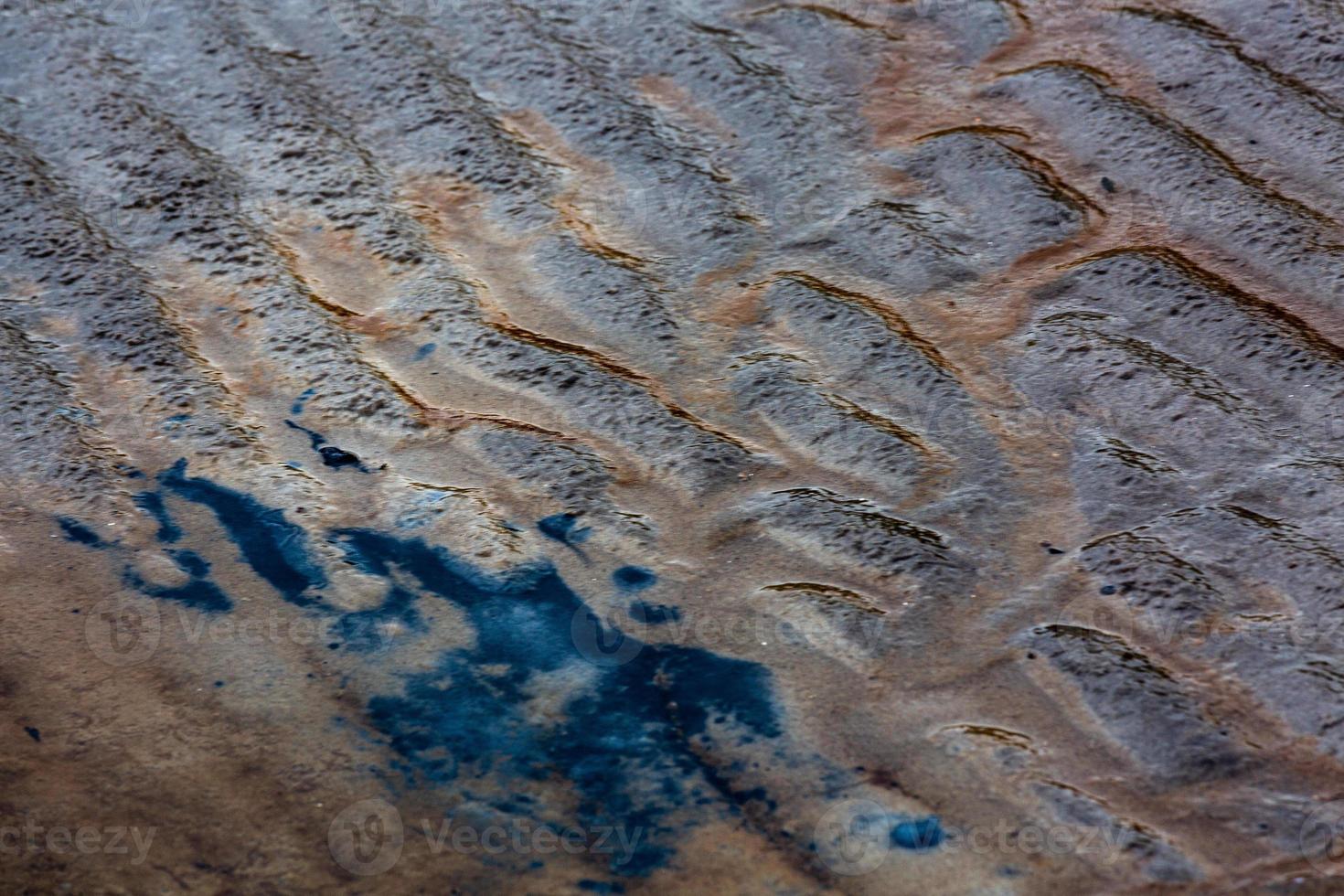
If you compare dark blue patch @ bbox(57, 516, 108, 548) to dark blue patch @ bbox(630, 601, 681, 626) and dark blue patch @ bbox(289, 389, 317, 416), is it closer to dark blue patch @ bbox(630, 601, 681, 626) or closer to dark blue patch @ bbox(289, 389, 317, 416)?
dark blue patch @ bbox(289, 389, 317, 416)

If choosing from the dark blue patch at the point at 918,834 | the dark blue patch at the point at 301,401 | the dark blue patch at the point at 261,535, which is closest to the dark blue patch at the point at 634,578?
the dark blue patch at the point at 261,535

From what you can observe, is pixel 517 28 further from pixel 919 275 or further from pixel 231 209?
pixel 919 275

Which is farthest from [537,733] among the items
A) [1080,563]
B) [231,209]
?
[231,209]

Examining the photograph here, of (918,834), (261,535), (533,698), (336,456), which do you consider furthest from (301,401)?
(918,834)

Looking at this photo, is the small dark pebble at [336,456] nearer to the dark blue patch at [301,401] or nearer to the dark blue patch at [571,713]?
the dark blue patch at [301,401]

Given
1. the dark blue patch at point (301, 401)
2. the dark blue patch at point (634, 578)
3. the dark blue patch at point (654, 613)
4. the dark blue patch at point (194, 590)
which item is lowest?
the dark blue patch at point (194, 590)

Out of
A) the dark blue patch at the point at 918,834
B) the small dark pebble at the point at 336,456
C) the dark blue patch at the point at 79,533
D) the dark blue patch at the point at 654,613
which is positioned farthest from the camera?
the small dark pebble at the point at 336,456

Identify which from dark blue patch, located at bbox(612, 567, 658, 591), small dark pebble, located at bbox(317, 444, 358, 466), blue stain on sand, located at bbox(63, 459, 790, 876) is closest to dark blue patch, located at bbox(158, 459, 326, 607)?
blue stain on sand, located at bbox(63, 459, 790, 876)
